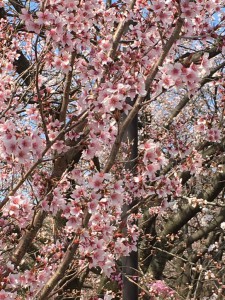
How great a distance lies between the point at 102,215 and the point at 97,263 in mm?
318

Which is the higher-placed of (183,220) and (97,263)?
(183,220)

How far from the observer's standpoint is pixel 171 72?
2.84 m

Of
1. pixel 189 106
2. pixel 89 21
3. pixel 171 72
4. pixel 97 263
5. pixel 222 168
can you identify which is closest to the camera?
pixel 171 72

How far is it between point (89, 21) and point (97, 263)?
5.54ft

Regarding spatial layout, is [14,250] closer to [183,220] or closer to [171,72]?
[171,72]

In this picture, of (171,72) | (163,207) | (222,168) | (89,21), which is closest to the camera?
(171,72)

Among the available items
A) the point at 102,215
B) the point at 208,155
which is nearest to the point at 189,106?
the point at 208,155

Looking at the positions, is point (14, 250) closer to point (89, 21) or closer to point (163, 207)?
point (163, 207)

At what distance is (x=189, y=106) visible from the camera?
10547 mm

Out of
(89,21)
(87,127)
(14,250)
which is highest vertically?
(89,21)

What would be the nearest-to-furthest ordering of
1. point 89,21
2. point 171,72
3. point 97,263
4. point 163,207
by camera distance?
point 171,72
point 97,263
point 89,21
point 163,207

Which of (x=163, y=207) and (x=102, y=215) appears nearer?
(x=102, y=215)

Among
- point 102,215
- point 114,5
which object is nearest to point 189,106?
point 114,5

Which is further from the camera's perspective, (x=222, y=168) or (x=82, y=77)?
(x=222, y=168)
